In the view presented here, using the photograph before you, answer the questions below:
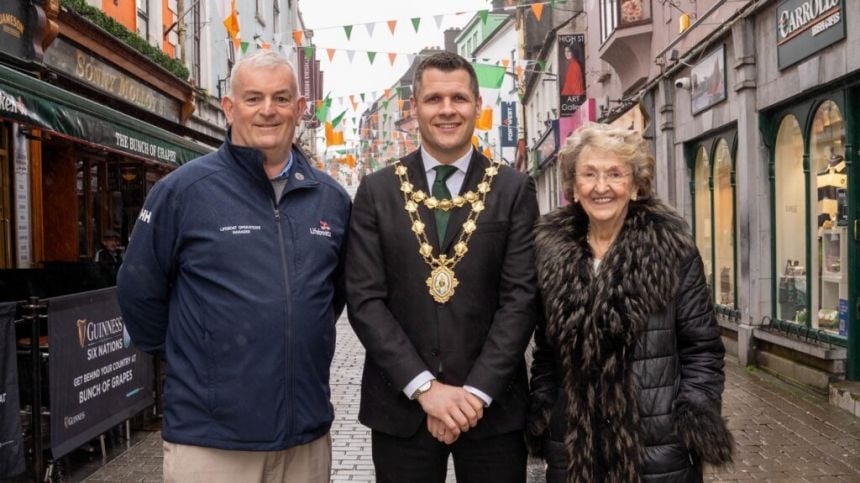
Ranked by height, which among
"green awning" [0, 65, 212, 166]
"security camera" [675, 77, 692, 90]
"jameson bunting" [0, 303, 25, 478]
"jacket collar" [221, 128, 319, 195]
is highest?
"security camera" [675, 77, 692, 90]

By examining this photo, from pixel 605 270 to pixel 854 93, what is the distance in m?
6.29

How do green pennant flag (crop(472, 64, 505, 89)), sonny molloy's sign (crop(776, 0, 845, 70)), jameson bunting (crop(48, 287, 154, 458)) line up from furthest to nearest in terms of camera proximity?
green pennant flag (crop(472, 64, 505, 89))
sonny molloy's sign (crop(776, 0, 845, 70))
jameson bunting (crop(48, 287, 154, 458))

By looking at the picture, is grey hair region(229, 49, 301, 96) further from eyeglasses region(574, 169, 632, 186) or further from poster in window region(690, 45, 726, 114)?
poster in window region(690, 45, 726, 114)

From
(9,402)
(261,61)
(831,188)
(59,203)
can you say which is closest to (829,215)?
(831,188)

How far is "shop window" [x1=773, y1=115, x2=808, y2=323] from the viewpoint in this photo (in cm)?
946

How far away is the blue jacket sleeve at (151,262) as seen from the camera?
3066 millimetres

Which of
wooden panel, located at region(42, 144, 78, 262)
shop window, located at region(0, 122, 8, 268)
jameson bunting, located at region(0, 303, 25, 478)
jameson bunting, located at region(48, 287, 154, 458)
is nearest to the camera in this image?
jameson bunting, located at region(0, 303, 25, 478)

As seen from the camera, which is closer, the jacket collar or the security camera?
the jacket collar

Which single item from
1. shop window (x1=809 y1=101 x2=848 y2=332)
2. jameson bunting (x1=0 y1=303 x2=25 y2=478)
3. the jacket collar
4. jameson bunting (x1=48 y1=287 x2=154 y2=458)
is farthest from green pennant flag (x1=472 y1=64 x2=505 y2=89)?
the jacket collar

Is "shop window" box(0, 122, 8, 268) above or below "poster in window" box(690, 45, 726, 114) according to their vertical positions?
below

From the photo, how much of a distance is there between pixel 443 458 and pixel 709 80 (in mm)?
10275

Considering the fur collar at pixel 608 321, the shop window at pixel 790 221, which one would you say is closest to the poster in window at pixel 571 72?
the shop window at pixel 790 221

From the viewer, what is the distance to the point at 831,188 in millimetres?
8633

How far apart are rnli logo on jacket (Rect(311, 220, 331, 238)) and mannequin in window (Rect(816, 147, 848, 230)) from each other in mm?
6747
